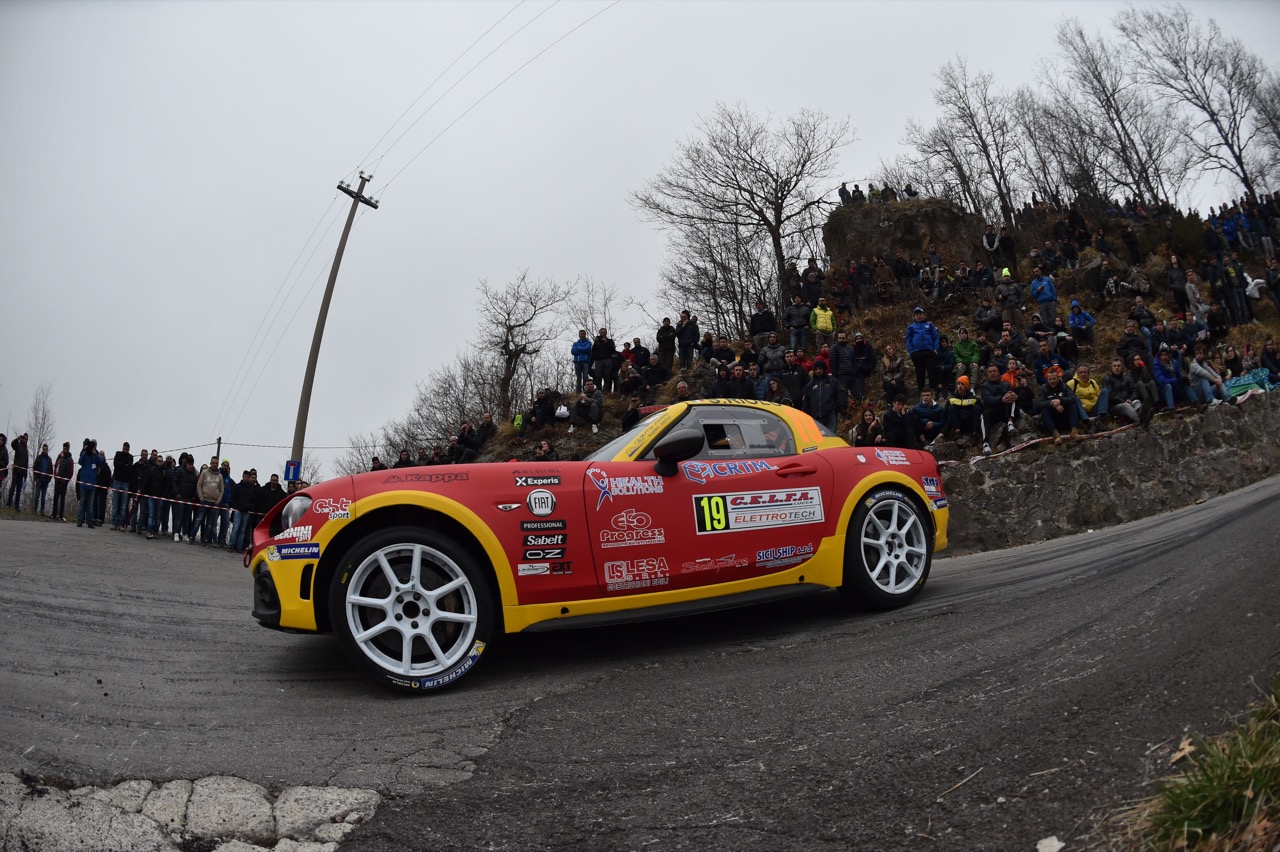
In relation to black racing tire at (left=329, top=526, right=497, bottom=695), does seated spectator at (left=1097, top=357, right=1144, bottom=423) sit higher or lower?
higher

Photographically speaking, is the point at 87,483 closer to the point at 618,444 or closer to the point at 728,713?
the point at 618,444

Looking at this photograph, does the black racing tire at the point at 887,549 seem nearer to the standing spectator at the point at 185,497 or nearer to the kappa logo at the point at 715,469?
the kappa logo at the point at 715,469

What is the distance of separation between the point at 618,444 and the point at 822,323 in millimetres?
14428

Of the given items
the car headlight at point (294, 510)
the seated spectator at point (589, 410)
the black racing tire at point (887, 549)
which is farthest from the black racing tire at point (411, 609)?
the seated spectator at point (589, 410)

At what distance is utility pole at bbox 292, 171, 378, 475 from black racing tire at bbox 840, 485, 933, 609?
15084 mm

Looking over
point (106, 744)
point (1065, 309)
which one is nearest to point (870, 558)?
point (106, 744)

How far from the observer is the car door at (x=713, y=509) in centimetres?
510

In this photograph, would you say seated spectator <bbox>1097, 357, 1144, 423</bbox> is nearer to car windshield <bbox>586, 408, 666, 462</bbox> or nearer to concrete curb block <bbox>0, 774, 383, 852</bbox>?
car windshield <bbox>586, 408, 666, 462</bbox>

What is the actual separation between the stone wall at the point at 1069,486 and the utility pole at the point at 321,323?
1359 centimetres

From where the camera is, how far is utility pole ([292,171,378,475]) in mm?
19078

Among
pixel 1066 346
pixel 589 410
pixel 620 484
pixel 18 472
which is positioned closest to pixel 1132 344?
pixel 1066 346

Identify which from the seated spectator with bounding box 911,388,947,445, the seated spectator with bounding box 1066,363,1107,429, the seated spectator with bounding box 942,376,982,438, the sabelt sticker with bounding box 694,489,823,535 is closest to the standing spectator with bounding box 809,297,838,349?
the seated spectator with bounding box 911,388,947,445

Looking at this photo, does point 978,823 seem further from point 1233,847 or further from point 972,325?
point 972,325

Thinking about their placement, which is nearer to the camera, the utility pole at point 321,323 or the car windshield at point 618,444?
the car windshield at point 618,444
